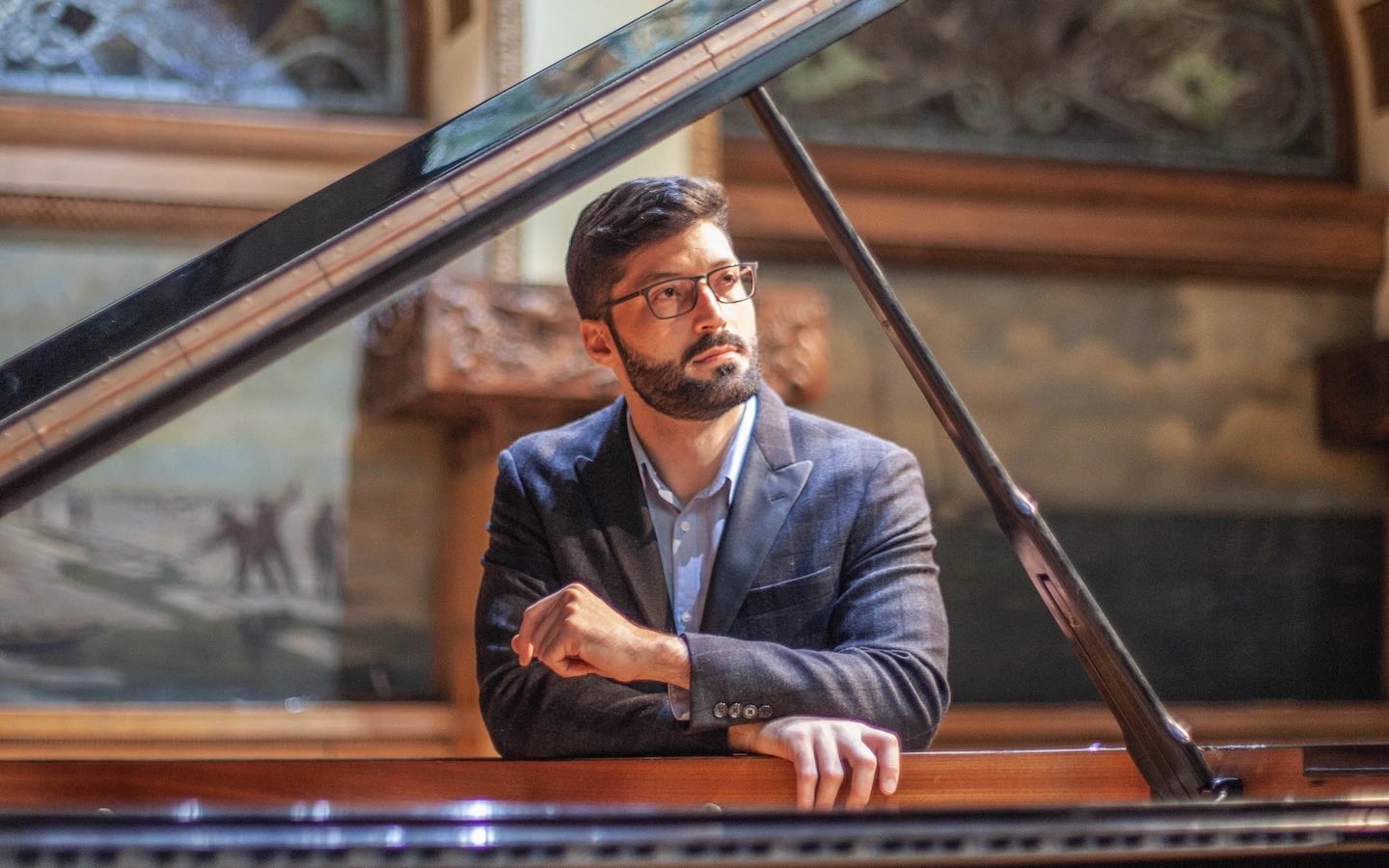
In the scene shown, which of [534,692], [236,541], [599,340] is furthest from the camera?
[236,541]

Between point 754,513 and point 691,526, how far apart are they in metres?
0.08

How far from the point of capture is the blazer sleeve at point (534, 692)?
183 centimetres

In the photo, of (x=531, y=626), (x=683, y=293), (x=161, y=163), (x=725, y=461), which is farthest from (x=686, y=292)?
(x=161, y=163)

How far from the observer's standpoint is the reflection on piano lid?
151 cm

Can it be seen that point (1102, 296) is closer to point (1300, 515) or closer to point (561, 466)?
point (1300, 515)

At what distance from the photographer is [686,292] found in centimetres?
200

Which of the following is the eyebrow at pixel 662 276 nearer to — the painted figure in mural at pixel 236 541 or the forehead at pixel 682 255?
the forehead at pixel 682 255

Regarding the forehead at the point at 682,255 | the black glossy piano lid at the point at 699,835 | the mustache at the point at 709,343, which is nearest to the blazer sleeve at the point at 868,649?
the mustache at the point at 709,343

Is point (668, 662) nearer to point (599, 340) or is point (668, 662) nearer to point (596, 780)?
point (596, 780)

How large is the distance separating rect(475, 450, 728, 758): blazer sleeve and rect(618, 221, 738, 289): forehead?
30 cm

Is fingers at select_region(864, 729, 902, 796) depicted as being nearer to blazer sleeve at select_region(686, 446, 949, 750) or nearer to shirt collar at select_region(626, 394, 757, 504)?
blazer sleeve at select_region(686, 446, 949, 750)

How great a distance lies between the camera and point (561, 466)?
2.05 m

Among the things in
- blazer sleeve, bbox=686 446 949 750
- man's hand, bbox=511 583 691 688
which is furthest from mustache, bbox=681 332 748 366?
man's hand, bbox=511 583 691 688

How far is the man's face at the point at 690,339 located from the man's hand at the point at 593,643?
321mm
